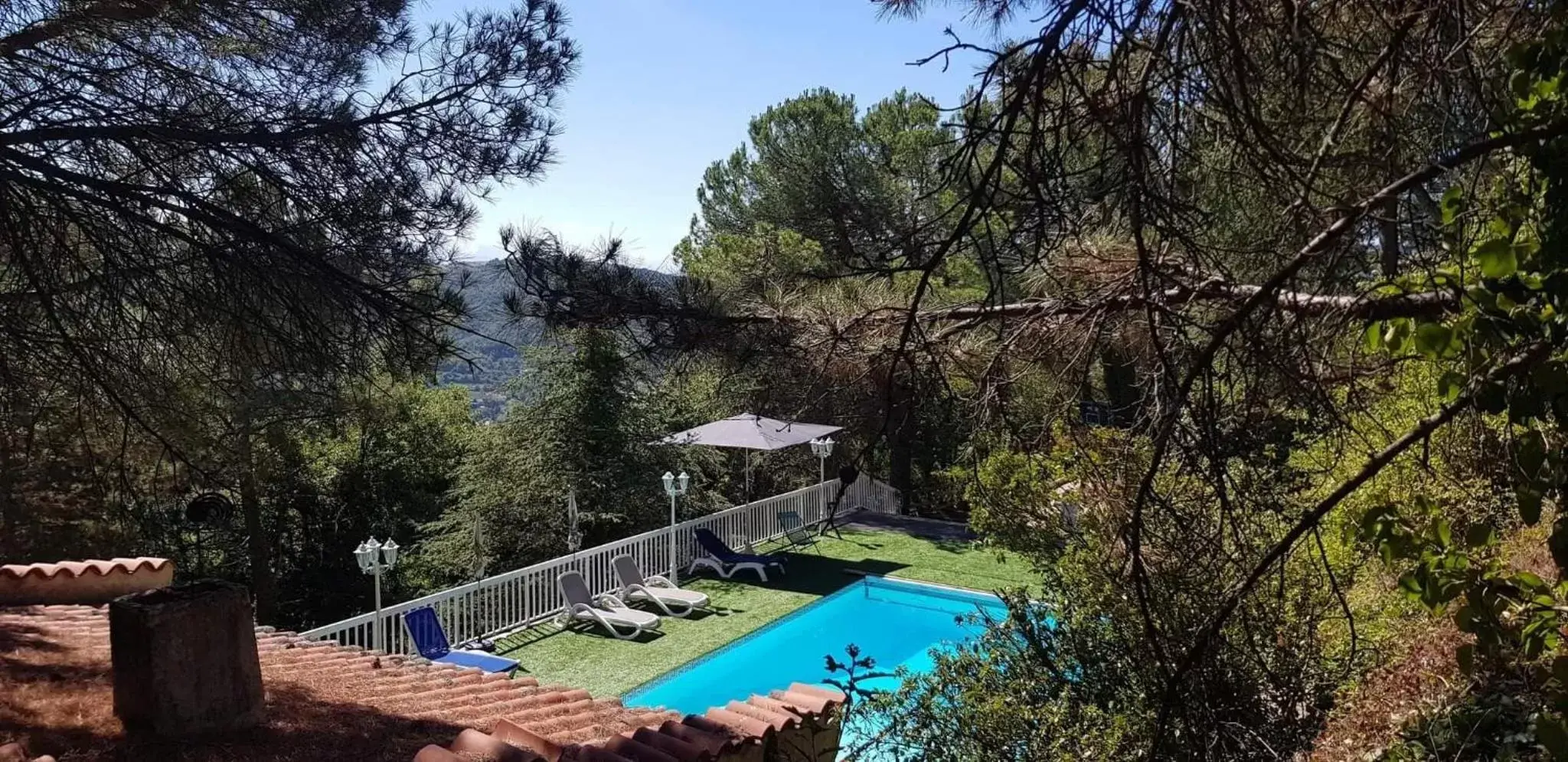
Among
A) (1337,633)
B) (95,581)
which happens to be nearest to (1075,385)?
(1337,633)

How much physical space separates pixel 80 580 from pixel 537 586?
4.71 metres

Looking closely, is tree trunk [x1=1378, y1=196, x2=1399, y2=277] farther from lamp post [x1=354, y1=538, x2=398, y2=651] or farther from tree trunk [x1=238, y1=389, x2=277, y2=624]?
tree trunk [x1=238, y1=389, x2=277, y2=624]

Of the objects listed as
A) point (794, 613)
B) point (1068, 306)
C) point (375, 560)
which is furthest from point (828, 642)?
point (1068, 306)

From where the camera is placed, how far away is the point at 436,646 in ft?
29.0

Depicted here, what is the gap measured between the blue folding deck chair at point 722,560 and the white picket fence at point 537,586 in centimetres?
22

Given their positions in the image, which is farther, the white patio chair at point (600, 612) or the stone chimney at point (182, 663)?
the white patio chair at point (600, 612)

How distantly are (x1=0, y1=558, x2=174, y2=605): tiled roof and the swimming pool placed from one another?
3859mm

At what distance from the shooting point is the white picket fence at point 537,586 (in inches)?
352

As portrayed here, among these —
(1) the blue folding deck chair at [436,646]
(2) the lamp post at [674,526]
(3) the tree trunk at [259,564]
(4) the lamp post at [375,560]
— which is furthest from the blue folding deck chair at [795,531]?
(3) the tree trunk at [259,564]

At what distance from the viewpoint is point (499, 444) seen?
13586mm

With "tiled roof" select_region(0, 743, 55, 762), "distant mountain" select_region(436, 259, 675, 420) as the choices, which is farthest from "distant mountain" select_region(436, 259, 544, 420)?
"tiled roof" select_region(0, 743, 55, 762)

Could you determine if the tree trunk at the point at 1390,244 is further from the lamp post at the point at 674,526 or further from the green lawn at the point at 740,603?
the lamp post at the point at 674,526

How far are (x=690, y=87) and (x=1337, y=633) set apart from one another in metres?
5.00

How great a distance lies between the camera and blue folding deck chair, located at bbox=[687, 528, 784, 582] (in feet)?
42.3
